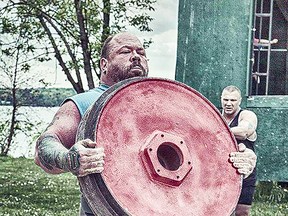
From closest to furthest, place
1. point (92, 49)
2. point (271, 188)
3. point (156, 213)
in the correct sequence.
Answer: point (156, 213)
point (271, 188)
point (92, 49)

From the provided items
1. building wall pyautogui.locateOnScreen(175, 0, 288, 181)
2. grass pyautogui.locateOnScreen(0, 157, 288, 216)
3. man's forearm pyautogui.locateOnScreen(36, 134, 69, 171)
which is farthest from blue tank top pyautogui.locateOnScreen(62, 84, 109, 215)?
building wall pyautogui.locateOnScreen(175, 0, 288, 181)

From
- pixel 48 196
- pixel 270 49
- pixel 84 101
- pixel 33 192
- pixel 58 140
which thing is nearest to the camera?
pixel 58 140

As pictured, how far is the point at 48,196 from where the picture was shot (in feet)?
36.9

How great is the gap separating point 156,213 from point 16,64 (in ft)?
38.3

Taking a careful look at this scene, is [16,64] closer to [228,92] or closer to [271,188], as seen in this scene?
[271,188]

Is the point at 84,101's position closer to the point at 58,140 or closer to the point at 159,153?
the point at 58,140

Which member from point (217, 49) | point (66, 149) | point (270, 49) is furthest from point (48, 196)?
point (66, 149)

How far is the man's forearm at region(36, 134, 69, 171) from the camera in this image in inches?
111

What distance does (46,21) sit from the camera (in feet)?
42.0

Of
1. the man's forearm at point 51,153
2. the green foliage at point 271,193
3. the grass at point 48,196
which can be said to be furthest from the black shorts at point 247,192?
the green foliage at point 271,193

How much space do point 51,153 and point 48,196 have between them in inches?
332

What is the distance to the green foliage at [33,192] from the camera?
982 cm

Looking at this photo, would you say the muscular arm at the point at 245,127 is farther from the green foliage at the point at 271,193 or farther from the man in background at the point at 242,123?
the green foliage at the point at 271,193

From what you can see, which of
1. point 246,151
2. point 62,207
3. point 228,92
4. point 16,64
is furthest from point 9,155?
point 246,151
